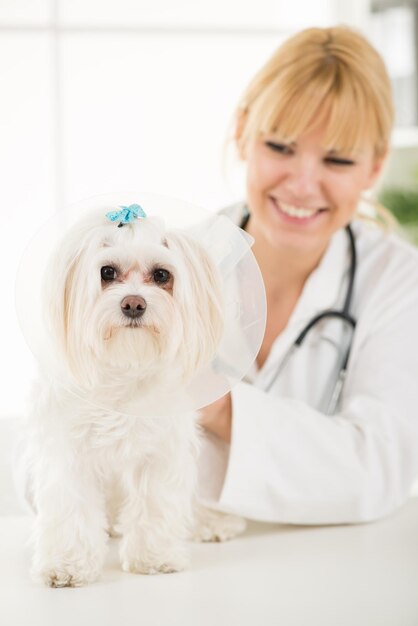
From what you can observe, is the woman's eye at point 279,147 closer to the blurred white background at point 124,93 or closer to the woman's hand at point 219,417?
the woman's hand at point 219,417

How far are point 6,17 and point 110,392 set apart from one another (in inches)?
122

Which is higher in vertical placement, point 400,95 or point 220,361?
point 400,95

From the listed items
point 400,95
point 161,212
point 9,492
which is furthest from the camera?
point 400,95

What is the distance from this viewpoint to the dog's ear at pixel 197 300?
1.24m

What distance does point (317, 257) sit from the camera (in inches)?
87.5

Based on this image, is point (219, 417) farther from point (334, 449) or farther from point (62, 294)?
point (62, 294)

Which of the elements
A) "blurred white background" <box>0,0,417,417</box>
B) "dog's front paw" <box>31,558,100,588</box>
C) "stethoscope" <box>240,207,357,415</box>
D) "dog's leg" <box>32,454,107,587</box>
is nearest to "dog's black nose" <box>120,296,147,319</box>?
"dog's leg" <box>32,454,107,587</box>

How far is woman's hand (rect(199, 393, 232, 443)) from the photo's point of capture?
5.32ft

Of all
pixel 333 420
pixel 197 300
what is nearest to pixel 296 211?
pixel 333 420

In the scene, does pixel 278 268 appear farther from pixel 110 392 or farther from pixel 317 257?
pixel 110 392

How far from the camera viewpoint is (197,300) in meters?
1.26

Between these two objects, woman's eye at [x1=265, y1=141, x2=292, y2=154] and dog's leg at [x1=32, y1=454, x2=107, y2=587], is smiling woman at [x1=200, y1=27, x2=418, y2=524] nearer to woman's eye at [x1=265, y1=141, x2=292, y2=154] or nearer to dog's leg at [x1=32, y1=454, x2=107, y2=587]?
woman's eye at [x1=265, y1=141, x2=292, y2=154]

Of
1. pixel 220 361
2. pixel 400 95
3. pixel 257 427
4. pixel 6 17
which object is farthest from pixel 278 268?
pixel 6 17

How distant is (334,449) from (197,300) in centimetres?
60
